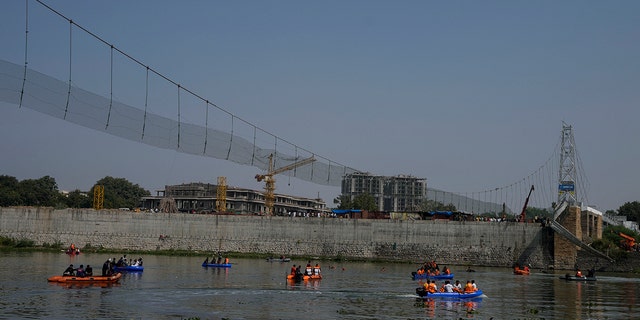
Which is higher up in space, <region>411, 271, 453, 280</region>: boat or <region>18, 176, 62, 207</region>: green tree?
<region>18, 176, 62, 207</region>: green tree

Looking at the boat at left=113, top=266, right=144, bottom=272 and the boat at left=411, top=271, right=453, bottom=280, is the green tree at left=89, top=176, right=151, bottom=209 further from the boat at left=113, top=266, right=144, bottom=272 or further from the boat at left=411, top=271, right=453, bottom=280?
the boat at left=411, top=271, right=453, bottom=280

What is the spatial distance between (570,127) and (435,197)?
20.1 meters

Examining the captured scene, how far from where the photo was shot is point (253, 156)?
52719 mm

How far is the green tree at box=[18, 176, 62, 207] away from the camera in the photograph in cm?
15538

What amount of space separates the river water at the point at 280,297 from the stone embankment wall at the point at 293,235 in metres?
13.8

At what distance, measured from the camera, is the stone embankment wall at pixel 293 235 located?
7862 centimetres

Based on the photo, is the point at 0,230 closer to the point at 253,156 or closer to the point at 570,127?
the point at 253,156

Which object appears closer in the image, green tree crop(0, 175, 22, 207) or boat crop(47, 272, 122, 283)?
boat crop(47, 272, 122, 283)

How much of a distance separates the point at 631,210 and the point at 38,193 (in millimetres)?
128998

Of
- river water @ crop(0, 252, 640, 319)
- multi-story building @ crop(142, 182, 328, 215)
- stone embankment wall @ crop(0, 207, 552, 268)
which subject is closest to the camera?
river water @ crop(0, 252, 640, 319)

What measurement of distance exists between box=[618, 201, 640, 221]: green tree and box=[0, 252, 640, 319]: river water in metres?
98.7

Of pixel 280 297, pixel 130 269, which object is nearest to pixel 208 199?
pixel 130 269

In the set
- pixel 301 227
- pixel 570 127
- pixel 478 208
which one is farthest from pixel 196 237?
pixel 570 127

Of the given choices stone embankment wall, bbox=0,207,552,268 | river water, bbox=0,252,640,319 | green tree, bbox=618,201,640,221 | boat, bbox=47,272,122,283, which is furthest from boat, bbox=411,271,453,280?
green tree, bbox=618,201,640,221
